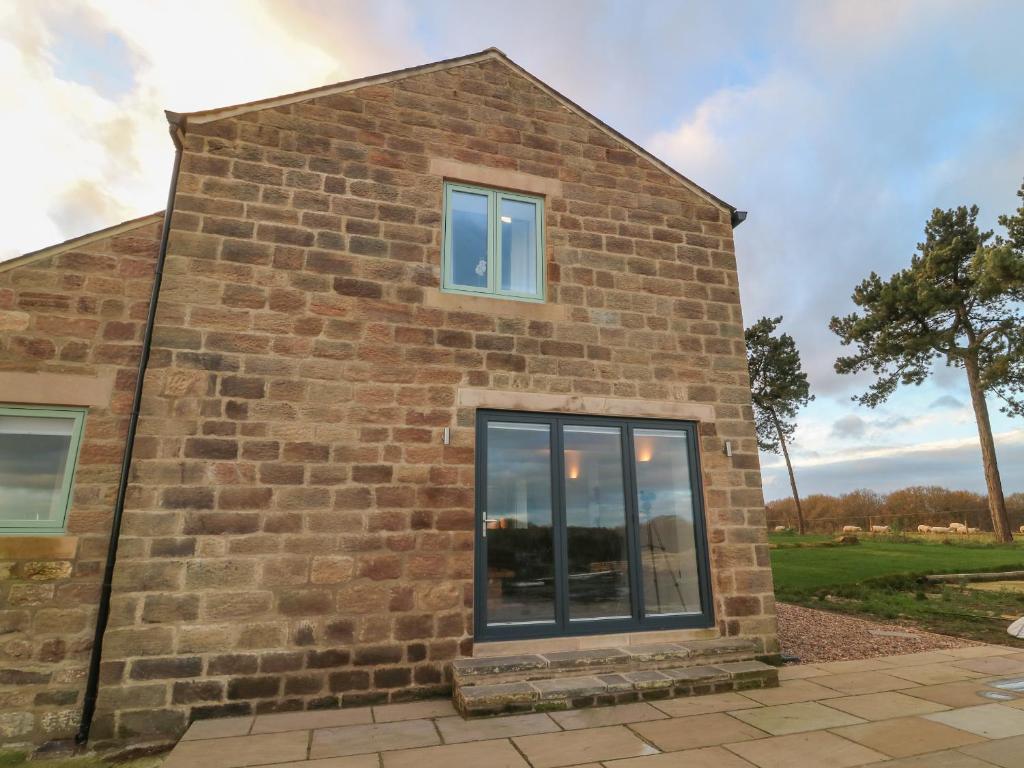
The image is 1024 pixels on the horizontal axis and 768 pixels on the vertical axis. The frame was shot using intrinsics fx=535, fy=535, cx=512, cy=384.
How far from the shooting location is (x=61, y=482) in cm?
430

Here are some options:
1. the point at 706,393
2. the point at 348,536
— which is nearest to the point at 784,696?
the point at 706,393

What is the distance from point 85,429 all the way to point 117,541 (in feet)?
3.18

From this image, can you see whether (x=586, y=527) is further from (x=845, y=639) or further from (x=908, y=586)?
(x=908, y=586)

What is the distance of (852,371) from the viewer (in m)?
23.1

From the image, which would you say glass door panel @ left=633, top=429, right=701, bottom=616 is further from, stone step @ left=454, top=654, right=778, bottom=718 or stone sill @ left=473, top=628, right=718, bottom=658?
stone step @ left=454, top=654, right=778, bottom=718

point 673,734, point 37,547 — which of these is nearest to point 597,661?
point 673,734

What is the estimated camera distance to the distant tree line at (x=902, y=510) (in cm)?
2261

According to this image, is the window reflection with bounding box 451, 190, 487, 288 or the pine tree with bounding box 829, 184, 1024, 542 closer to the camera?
the window reflection with bounding box 451, 190, 487, 288

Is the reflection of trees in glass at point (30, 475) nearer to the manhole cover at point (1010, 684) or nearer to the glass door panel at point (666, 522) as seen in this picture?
the glass door panel at point (666, 522)

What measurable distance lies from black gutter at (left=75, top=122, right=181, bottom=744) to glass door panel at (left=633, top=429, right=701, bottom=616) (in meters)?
4.63

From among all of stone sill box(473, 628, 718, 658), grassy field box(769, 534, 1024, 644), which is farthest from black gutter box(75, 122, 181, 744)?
grassy field box(769, 534, 1024, 644)

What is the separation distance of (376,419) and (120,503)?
2086 millimetres

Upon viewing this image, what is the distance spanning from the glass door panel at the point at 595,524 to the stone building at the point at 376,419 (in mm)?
31

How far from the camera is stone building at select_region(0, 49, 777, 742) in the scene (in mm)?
4227
